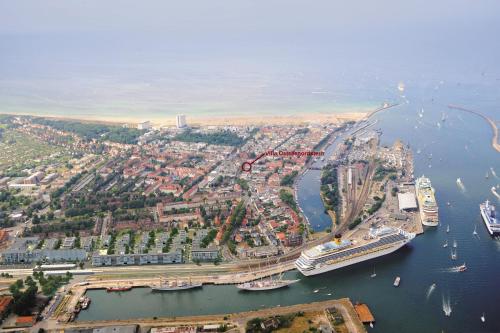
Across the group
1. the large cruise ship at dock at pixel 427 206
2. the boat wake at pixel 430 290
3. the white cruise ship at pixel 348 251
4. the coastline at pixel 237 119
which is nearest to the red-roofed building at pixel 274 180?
the large cruise ship at dock at pixel 427 206

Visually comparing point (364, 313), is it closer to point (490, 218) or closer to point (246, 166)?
point (490, 218)

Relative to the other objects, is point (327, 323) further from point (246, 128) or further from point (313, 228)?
point (246, 128)

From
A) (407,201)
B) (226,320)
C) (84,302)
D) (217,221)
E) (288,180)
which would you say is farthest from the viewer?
(288,180)

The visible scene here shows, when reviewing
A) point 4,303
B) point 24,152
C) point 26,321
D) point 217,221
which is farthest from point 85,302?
point 24,152

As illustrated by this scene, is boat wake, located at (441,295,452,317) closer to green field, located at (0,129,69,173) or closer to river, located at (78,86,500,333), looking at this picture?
river, located at (78,86,500,333)

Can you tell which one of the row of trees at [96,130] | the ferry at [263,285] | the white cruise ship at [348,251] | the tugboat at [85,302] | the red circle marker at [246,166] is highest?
the row of trees at [96,130]

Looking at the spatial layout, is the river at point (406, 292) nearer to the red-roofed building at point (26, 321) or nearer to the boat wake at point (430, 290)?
the boat wake at point (430, 290)

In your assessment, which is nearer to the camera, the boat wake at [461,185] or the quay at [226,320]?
the quay at [226,320]
